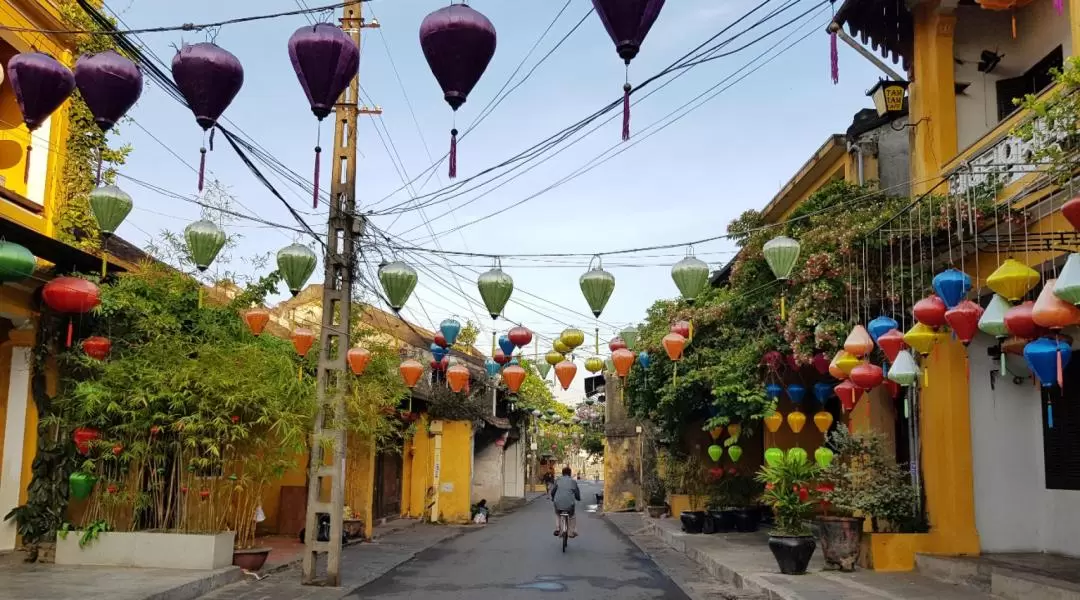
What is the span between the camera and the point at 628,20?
20.9 feet

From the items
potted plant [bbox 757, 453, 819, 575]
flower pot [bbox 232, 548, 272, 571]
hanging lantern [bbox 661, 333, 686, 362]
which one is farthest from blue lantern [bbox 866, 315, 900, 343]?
flower pot [bbox 232, 548, 272, 571]

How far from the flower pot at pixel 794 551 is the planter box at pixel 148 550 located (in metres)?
7.74

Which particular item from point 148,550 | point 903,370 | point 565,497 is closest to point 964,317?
point 903,370

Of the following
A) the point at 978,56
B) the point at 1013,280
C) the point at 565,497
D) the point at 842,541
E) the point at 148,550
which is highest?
the point at 978,56

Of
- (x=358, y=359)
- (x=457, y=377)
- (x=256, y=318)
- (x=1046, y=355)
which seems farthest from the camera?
(x=457, y=377)

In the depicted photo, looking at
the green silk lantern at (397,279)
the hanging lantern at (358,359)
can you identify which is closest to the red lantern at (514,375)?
the hanging lantern at (358,359)

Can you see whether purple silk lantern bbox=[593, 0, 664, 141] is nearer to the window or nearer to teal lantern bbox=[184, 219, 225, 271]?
teal lantern bbox=[184, 219, 225, 271]

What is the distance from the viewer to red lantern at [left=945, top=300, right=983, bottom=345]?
9.16m

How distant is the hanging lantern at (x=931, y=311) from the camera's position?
9680 mm

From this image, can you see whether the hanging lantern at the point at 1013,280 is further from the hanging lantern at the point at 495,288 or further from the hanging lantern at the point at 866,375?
the hanging lantern at the point at 495,288

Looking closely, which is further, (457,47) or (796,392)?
(796,392)

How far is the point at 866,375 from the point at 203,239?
837 cm

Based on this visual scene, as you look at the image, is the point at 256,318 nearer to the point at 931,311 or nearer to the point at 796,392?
the point at 931,311

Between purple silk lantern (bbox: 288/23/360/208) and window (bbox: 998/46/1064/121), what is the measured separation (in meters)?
9.77
